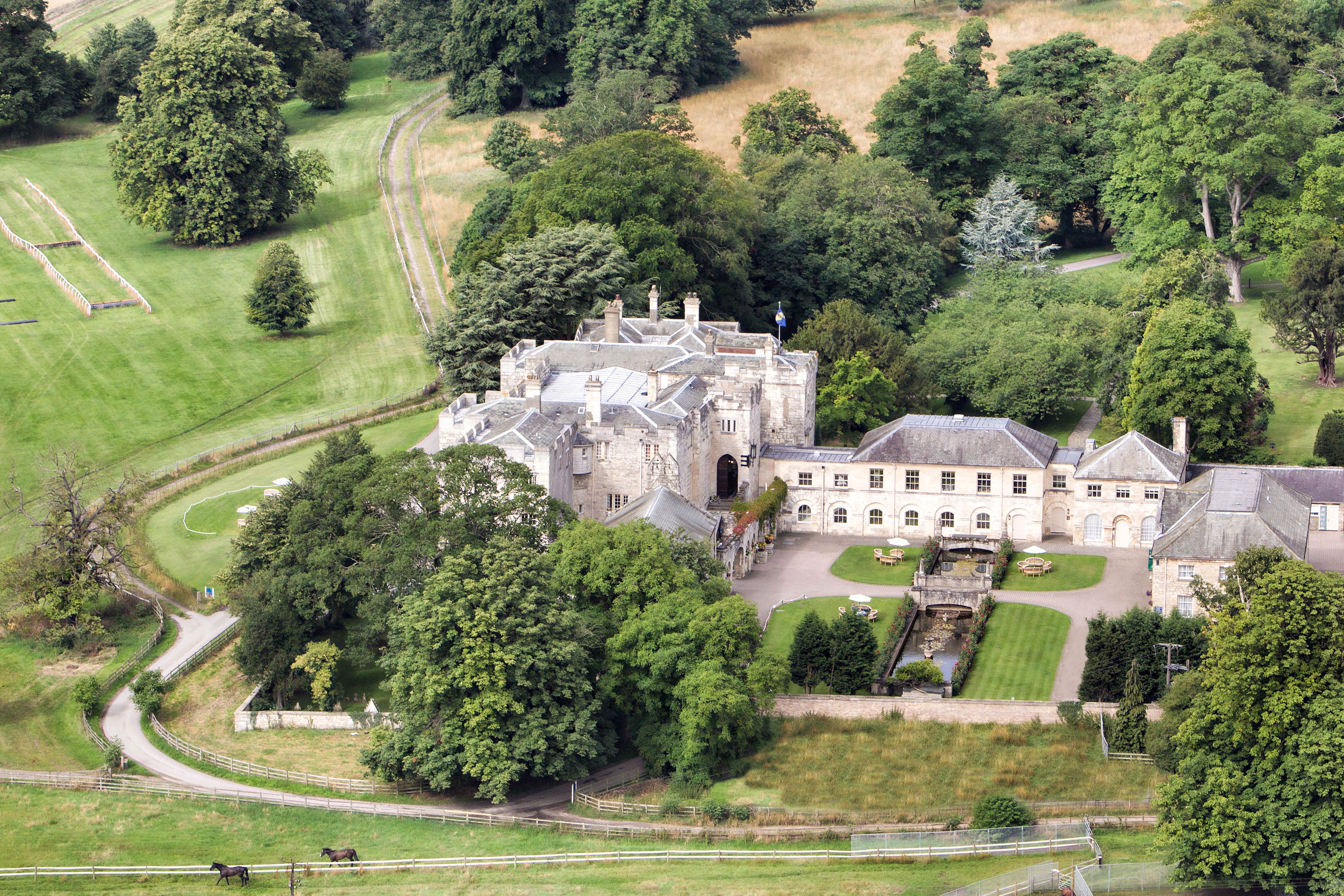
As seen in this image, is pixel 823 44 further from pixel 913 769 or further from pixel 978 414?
pixel 913 769

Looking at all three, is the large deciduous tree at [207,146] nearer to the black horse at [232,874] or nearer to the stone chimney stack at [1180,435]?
the stone chimney stack at [1180,435]

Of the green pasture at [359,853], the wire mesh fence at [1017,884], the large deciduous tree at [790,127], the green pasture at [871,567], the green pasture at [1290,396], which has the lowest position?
the green pasture at [871,567]

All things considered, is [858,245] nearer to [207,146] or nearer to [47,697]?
[207,146]

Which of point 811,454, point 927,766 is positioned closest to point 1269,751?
point 927,766

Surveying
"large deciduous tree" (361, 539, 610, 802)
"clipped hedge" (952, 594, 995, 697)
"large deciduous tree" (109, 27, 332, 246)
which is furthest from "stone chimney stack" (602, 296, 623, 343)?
"large deciduous tree" (109, 27, 332, 246)

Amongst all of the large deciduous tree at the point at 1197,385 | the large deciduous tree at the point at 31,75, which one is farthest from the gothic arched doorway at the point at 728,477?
the large deciduous tree at the point at 31,75

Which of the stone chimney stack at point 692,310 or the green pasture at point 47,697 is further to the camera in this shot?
the stone chimney stack at point 692,310

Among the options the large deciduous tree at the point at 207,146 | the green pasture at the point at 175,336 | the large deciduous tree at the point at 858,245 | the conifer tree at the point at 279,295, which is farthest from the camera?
the large deciduous tree at the point at 207,146
